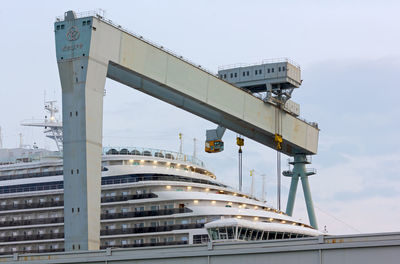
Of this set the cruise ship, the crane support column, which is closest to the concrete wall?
the cruise ship

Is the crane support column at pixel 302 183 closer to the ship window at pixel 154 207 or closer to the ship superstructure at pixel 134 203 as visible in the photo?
the ship superstructure at pixel 134 203

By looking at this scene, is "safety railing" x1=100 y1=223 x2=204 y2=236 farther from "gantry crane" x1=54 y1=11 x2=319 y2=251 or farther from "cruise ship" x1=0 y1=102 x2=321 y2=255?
"gantry crane" x1=54 y1=11 x2=319 y2=251

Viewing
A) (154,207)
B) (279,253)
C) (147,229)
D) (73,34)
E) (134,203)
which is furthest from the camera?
(134,203)

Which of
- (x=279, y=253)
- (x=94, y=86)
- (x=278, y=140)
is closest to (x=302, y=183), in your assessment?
(x=278, y=140)

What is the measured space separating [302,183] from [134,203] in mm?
14365

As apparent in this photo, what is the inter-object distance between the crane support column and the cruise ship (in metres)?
1.70

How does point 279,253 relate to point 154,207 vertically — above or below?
below

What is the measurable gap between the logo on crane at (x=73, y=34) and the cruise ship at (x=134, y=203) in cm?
1860

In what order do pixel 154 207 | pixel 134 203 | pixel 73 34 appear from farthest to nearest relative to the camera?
pixel 134 203
pixel 154 207
pixel 73 34

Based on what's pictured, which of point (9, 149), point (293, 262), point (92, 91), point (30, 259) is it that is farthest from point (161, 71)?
point (9, 149)

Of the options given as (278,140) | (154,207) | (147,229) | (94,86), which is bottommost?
(147,229)

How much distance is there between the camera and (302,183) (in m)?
72.2

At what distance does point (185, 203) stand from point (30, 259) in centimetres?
2421

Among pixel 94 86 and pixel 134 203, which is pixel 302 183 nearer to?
pixel 134 203
